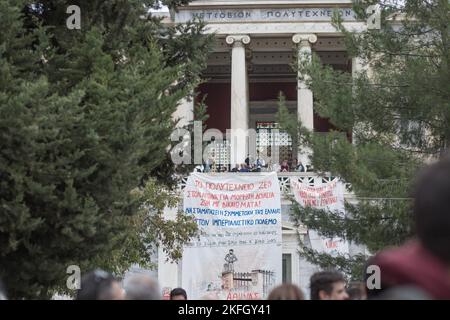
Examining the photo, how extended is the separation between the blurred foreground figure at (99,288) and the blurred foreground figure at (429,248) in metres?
2.52

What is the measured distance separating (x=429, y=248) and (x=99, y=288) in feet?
9.37

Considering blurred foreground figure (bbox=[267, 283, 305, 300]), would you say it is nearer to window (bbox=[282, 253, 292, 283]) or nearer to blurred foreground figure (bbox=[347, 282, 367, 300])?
blurred foreground figure (bbox=[347, 282, 367, 300])

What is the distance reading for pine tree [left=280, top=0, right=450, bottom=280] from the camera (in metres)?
13.8

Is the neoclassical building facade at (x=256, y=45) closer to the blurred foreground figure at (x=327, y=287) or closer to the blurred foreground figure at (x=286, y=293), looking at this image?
the blurred foreground figure at (x=327, y=287)

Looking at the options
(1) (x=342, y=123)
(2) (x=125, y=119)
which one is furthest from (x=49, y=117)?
(1) (x=342, y=123)

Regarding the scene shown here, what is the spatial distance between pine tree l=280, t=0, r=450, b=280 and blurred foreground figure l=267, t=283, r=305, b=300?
9.01 metres

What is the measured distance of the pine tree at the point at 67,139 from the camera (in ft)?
27.9

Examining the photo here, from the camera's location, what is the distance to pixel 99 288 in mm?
4352

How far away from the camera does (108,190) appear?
945cm

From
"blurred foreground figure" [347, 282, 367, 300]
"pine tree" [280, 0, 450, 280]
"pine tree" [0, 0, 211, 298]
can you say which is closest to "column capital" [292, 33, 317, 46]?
"pine tree" [280, 0, 450, 280]

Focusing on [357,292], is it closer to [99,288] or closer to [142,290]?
[99,288]

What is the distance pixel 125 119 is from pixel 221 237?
13530mm

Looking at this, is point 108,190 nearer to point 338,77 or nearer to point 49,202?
point 49,202

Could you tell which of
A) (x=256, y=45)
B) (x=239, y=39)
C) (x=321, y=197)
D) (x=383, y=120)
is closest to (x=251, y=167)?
(x=239, y=39)
